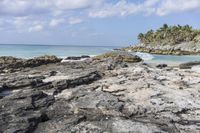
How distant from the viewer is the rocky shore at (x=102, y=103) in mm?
12953

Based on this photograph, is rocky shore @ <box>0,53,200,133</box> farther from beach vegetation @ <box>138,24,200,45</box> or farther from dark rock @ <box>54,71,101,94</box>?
beach vegetation @ <box>138,24,200,45</box>

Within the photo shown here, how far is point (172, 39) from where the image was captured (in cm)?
14600

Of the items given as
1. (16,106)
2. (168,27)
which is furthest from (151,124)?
(168,27)

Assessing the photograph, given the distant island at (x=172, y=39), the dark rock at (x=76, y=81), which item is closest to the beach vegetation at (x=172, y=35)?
the distant island at (x=172, y=39)

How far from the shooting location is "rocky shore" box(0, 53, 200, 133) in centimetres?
1295

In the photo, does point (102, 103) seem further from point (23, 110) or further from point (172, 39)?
point (172, 39)

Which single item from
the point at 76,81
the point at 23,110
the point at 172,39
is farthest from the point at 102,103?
the point at 172,39

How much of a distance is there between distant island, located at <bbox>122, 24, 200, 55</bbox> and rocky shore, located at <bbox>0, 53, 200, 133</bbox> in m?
105

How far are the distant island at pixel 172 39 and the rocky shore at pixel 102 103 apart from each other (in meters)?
105

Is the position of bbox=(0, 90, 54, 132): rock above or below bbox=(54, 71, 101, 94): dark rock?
below

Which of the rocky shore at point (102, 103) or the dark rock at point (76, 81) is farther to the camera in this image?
the dark rock at point (76, 81)

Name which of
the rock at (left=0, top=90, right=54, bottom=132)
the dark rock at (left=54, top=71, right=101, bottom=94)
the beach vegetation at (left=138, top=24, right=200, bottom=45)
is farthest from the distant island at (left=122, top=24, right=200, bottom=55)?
the rock at (left=0, top=90, right=54, bottom=132)

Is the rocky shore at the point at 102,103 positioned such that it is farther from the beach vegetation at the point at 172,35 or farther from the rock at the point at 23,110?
the beach vegetation at the point at 172,35

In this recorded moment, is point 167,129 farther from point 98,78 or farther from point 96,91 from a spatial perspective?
point 98,78
